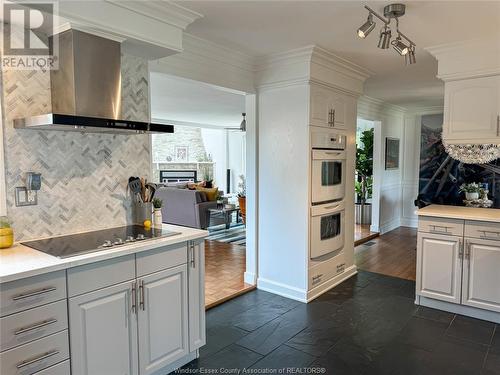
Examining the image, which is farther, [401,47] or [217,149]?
[217,149]

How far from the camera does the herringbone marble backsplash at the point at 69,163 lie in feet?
6.84

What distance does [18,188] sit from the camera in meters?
2.10

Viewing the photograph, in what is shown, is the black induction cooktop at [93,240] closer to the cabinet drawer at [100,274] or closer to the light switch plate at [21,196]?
the cabinet drawer at [100,274]

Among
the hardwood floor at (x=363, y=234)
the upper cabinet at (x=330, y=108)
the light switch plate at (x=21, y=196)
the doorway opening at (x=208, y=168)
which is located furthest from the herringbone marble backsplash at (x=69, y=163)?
the hardwood floor at (x=363, y=234)

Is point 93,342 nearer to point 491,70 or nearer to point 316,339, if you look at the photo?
point 316,339

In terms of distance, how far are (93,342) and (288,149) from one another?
95.0 inches

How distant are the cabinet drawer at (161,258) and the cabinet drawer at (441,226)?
2.31m

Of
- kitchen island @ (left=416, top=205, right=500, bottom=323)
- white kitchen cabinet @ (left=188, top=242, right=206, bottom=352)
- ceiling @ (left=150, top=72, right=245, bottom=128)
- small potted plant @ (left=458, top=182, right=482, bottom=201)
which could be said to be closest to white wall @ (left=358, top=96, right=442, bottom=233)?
small potted plant @ (left=458, top=182, right=482, bottom=201)

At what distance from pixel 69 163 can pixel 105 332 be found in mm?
1088

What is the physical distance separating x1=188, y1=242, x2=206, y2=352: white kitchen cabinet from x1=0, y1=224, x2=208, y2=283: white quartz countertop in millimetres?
243

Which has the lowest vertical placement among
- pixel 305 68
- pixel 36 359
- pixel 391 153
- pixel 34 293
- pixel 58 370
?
pixel 58 370

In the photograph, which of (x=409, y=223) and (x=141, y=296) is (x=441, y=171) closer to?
(x=409, y=223)

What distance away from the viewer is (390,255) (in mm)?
5273

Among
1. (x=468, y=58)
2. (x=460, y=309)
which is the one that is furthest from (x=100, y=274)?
(x=468, y=58)
